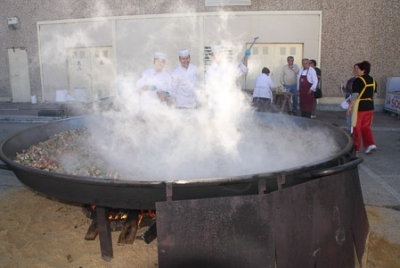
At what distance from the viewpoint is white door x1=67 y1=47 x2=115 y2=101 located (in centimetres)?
1373

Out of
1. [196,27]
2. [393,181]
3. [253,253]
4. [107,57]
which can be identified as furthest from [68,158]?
[107,57]

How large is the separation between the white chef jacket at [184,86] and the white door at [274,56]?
692 centimetres

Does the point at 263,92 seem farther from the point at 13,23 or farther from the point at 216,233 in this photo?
the point at 13,23

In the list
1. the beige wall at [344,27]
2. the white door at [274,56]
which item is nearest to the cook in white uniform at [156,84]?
the white door at [274,56]

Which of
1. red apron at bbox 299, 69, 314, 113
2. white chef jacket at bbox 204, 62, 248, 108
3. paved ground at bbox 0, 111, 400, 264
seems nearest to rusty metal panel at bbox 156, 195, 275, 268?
paved ground at bbox 0, 111, 400, 264

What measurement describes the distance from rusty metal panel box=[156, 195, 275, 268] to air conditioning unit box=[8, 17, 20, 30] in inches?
594

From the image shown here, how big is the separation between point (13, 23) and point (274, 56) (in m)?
11.0

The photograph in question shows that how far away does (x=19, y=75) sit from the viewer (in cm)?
1469

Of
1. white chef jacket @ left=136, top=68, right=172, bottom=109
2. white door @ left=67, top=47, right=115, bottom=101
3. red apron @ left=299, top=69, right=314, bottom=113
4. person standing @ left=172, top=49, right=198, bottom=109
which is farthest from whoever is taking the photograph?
white door @ left=67, top=47, right=115, bottom=101

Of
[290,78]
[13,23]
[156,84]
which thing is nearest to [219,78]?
[156,84]

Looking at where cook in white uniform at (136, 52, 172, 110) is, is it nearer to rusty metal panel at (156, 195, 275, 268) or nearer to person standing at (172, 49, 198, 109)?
person standing at (172, 49, 198, 109)

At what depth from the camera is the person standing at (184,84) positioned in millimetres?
5484

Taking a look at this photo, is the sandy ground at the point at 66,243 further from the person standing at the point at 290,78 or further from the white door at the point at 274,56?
the white door at the point at 274,56

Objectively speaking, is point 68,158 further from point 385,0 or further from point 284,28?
point 385,0
